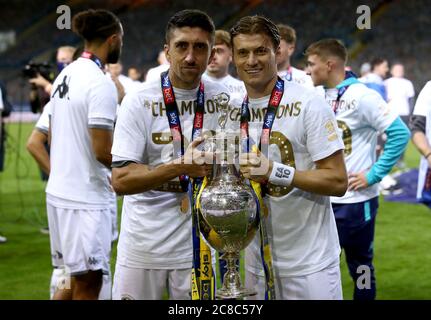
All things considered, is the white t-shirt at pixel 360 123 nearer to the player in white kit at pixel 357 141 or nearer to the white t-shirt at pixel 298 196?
the player in white kit at pixel 357 141

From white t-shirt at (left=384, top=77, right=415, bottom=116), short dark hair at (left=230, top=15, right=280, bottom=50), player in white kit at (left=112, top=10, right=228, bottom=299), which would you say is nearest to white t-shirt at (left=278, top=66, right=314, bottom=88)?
player in white kit at (left=112, top=10, right=228, bottom=299)

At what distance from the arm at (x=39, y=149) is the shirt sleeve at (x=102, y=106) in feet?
2.60

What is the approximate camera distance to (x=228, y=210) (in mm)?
1982

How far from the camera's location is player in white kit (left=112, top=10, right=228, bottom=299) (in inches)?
98.2

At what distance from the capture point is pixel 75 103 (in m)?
3.38

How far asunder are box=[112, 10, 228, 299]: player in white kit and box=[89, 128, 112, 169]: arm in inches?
22.7

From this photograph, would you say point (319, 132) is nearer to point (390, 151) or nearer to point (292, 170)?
point (292, 170)

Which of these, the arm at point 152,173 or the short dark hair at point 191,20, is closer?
the arm at point 152,173

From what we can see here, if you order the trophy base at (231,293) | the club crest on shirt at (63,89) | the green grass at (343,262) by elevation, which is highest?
the club crest on shirt at (63,89)

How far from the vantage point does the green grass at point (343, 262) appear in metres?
5.01

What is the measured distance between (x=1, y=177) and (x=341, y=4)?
48.7 feet

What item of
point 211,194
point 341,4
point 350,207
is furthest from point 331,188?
point 341,4

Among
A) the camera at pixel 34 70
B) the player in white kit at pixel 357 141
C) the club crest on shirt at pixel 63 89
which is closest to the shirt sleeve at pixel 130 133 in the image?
the club crest on shirt at pixel 63 89

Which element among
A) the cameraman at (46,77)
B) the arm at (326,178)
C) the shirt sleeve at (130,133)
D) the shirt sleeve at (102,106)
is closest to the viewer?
the arm at (326,178)
